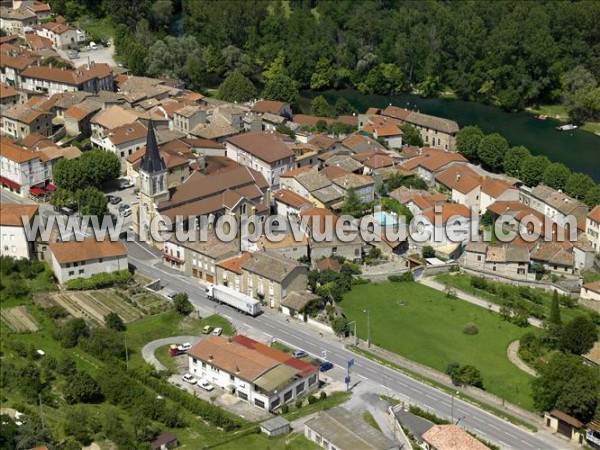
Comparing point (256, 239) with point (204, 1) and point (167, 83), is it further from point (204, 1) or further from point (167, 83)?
point (204, 1)

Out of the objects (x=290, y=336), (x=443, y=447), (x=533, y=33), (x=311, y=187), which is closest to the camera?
(x=443, y=447)

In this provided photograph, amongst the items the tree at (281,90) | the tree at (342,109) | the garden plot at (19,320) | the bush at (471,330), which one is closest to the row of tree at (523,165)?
the tree at (342,109)

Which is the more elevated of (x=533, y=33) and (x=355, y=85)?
(x=533, y=33)

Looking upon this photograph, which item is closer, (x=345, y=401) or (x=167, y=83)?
(x=345, y=401)

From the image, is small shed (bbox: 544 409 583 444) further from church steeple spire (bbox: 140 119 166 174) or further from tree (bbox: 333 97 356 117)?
tree (bbox: 333 97 356 117)

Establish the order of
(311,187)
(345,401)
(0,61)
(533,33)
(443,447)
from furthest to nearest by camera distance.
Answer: (533,33), (0,61), (311,187), (345,401), (443,447)

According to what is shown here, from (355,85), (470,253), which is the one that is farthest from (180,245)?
(355,85)

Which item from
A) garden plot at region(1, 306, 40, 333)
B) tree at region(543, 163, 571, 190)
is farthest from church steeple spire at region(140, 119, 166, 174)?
tree at region(543, 163, 571, 190)
